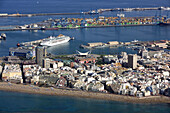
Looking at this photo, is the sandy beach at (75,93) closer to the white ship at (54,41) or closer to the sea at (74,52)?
the sea at (74,52)

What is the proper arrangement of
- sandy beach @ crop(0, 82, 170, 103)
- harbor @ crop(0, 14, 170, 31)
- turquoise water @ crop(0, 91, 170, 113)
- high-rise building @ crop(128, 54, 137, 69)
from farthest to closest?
harbor @ crop(0, 14, 170, 31) < high-rise building @ crop(128, 54, 137, 69) < sandy beach @ crop(0, 82, 170, 103) < turquoise water @ crop(0, 91, 170, 113)

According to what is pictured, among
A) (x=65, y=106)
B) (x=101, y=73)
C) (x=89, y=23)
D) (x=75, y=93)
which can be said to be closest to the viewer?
(x=65, y=106)

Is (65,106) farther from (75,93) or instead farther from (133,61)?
(133,61)

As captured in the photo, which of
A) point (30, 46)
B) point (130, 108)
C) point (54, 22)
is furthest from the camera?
point (54, 22)

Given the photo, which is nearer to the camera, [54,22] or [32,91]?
[32,91]

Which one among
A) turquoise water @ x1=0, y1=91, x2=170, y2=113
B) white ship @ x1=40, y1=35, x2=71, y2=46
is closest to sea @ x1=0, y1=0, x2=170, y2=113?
turquoise water @ x1=0, y1=91, x2=170, y2=113

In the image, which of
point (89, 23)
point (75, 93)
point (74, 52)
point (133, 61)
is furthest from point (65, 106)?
point (89, 23)

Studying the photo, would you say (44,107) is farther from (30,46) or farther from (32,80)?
(30,46)

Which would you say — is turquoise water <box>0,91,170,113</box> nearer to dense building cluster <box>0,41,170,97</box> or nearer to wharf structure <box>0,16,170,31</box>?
dense building cluster <box>0,41,170,97</box>

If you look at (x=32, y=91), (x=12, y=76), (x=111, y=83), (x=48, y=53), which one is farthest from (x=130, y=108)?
(x=48, y=53)
